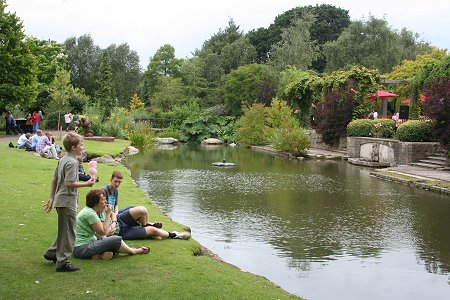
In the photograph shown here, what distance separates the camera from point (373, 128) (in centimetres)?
2744

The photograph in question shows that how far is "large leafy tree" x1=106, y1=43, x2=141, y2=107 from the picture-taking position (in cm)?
6406

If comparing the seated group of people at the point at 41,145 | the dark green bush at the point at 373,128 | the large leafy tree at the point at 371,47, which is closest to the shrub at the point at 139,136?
the dark green bush at the point at 373,128

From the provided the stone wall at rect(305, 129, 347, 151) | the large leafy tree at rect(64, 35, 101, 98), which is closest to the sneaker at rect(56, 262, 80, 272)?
the stone wall at rect(305, 129, 347, 151)

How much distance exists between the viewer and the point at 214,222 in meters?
11.5

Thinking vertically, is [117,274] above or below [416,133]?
below

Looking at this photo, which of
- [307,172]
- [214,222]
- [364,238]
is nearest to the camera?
[364,238]

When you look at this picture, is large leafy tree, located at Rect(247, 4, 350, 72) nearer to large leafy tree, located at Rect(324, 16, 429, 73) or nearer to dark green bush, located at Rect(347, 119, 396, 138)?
large leafy tree, located at Rect(324, 16, 429, 73)

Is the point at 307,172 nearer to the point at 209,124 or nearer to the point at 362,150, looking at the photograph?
the point at 362,150

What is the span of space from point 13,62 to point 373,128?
61.8 ft

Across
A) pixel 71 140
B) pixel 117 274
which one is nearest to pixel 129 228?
pixel 117 274

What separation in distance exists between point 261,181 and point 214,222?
7197 mm

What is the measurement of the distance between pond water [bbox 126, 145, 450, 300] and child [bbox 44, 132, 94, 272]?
306 centimetres

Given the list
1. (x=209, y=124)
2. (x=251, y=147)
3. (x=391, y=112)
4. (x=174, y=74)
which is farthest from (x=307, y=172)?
(x=174, y=74)

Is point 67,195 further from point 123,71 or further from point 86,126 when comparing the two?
point 123,71
